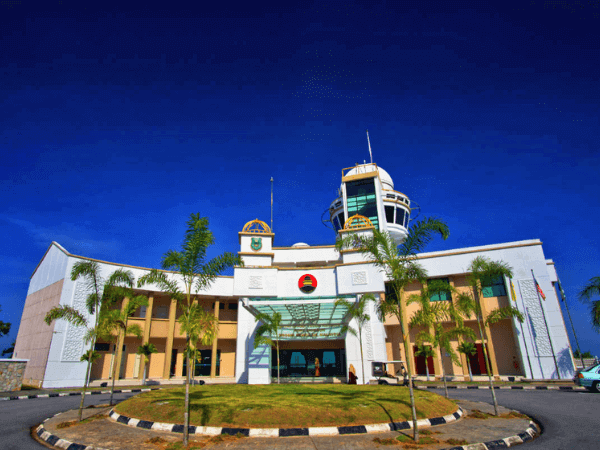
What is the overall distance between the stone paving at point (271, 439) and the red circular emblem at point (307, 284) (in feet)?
68.3

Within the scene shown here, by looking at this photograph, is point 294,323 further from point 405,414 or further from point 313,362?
point 405,414

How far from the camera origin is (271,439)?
30.7 ft

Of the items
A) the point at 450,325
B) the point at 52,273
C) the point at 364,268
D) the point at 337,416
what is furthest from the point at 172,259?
the point at 450,325

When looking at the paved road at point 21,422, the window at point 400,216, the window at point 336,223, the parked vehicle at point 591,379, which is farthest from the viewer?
the window at point 336,223

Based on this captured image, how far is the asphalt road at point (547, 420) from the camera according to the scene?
29.4 ft

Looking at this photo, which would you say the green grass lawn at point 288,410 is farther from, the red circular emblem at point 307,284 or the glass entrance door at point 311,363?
the glass entrance door at point 311,363

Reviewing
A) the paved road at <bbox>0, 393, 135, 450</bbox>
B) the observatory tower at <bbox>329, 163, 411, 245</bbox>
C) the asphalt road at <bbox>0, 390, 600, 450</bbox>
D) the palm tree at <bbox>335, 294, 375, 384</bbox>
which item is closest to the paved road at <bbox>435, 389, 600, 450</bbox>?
the asphalt road at <bbox>0, 390, 600, 450</bbox>

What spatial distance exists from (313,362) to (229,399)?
20.6 m

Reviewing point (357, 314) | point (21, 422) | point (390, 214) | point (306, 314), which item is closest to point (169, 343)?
point (306, 314)

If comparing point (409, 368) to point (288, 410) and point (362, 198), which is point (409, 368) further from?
point (362, 198)

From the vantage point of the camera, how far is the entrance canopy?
24.5m

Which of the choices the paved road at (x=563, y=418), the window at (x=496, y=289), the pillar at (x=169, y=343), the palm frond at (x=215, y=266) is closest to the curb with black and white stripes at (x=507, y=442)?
the paved road at (x=563, y=418)

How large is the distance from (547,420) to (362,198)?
34757 mm

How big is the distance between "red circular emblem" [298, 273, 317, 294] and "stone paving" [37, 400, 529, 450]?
819 inches
